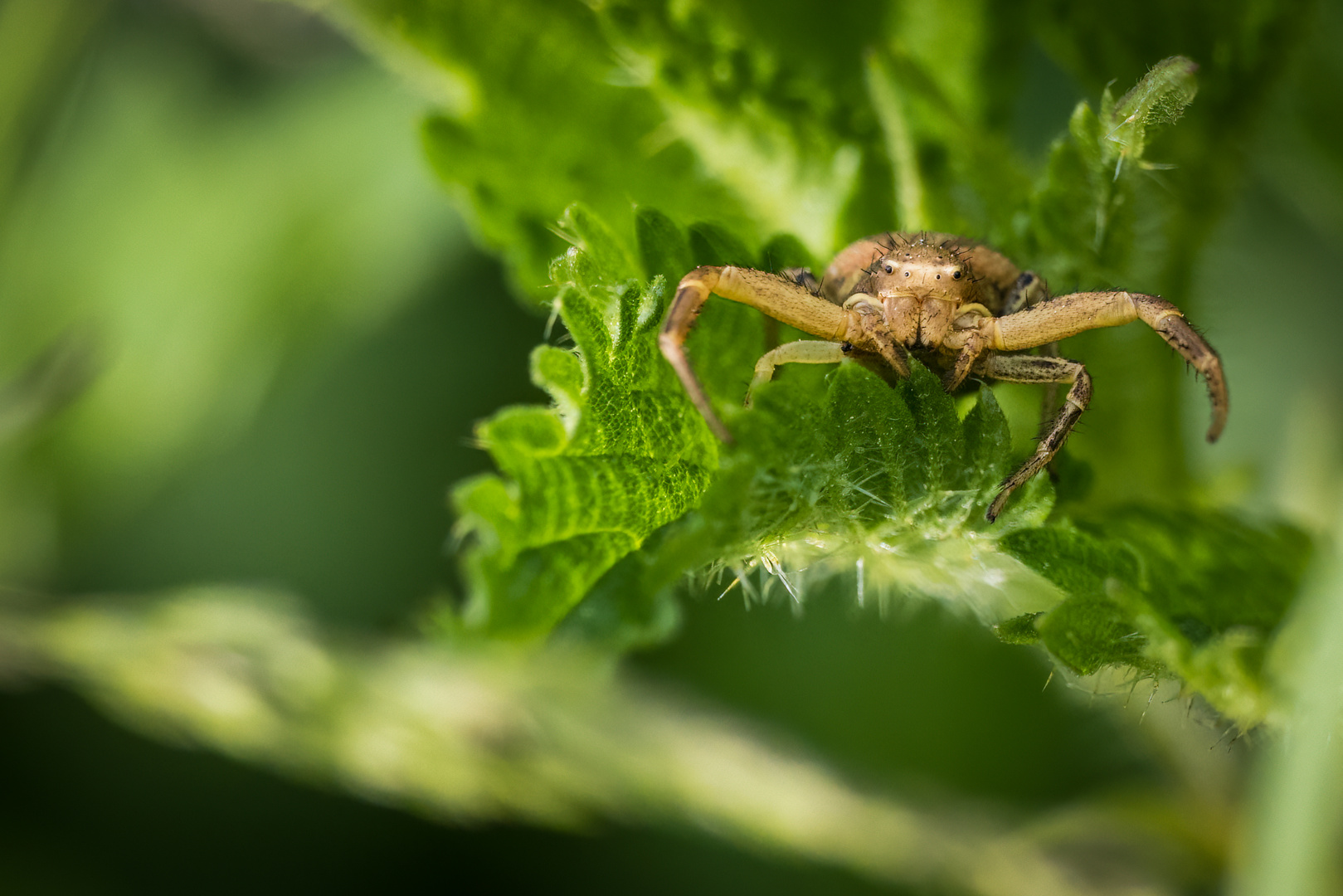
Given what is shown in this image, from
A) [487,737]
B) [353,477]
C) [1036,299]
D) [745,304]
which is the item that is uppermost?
[353,477]

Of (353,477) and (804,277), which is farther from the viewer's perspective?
(353,477)

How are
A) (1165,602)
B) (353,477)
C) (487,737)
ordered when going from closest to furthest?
(1165,602), (487,737), (353,477)

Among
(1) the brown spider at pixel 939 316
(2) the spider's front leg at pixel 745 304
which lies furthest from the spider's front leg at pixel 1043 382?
(2) the spider's front leg at pixel 745 304

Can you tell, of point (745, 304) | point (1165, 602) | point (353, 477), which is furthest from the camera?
point (353, 477)

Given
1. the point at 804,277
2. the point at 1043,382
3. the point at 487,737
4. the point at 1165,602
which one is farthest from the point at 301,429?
the point at 1165,602

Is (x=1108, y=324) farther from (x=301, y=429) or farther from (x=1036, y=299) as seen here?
(x=301, y=429)

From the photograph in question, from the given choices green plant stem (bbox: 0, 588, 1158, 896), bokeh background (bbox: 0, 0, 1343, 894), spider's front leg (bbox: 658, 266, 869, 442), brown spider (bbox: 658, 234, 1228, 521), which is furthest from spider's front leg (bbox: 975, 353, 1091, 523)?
bokeh background (bbox: 0, 0, 1343, 894)

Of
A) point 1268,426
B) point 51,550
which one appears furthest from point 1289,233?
point 51,550
